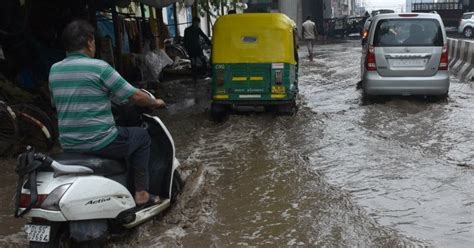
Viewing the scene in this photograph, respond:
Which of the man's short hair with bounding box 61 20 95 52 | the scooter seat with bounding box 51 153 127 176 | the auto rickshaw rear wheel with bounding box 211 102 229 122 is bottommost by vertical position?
the auto rickshaw rear wheel with bounding box 211 102 229 122

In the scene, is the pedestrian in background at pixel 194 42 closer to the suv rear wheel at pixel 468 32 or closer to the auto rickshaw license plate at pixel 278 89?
the auto rickshaw license plate at pixel 278 89

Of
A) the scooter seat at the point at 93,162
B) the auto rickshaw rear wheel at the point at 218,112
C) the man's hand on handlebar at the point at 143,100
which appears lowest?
the auto rickshaw rear wheel at the point at 218,112

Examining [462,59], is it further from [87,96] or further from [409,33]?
[87,96]

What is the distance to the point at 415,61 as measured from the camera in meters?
9.44

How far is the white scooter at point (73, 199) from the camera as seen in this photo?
3.30m

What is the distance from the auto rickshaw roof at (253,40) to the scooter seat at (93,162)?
5.23 m

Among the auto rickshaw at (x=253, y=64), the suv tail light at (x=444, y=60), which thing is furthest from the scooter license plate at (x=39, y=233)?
the suv tail light at (x=444, y=60)

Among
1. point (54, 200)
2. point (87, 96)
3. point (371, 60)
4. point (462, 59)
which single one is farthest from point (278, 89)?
point (462, 59)

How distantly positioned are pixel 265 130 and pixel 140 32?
8936mm

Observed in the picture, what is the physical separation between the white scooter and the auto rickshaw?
500 cm

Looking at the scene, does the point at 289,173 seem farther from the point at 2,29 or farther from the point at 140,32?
the point at 140,32

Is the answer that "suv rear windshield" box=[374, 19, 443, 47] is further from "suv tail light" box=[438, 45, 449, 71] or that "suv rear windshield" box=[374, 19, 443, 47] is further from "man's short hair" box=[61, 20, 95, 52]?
"man's short hair" box=[61, 20, 95, 52]

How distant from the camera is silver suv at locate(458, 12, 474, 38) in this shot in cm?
3003

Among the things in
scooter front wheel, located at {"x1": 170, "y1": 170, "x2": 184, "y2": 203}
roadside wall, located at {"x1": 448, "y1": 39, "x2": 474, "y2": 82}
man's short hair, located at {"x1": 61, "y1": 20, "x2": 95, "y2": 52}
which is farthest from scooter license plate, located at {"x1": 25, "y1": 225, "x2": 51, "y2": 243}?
roadside wall, located at {"x1": 448, "y1": 39, "x2": 474, "y2": 82}
